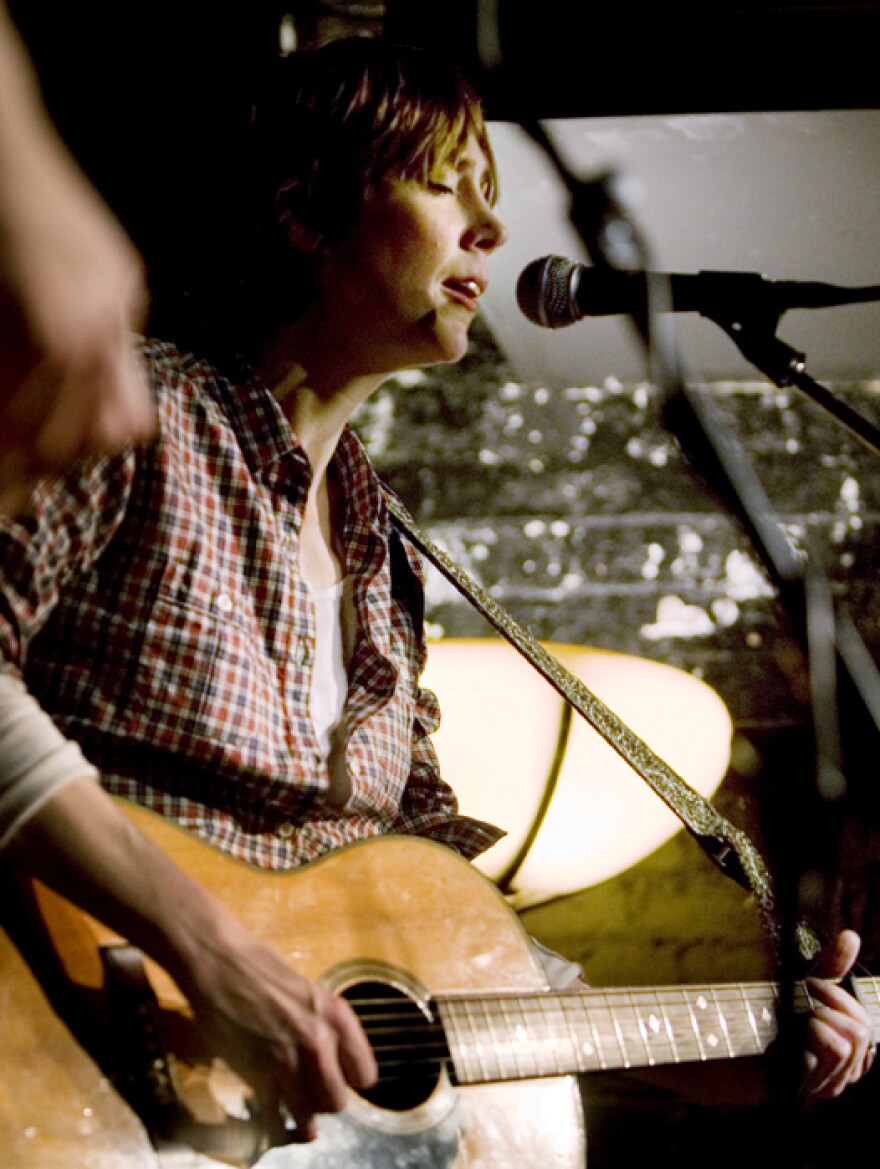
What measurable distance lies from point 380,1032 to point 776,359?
90 cm

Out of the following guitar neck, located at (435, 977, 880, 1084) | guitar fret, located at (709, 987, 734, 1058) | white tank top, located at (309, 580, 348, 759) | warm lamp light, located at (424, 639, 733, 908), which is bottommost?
warm lamp light, located at (424, 639, 733, 908)

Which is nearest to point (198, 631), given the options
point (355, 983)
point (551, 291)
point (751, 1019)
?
point (355, 983)

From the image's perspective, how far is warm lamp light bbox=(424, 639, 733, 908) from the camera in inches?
80.7

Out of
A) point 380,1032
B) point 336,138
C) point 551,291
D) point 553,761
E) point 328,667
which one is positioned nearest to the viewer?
point 380,1032

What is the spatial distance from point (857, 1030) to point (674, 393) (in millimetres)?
1103

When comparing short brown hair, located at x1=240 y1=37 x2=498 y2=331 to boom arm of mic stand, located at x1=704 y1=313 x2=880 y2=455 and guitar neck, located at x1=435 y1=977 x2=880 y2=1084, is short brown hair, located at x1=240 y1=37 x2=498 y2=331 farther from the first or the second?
guitar neck, located at x1=435 y1=977 x2=880 y2=1084

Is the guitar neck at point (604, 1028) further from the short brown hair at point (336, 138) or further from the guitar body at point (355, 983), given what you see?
the short brown hair at point (336, 138)

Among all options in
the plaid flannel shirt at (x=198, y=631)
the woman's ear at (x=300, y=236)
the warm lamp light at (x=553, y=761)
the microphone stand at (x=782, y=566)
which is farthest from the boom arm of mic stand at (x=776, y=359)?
the warm lamp light at (x=553, y=761)

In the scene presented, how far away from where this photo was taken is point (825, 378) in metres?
2.95

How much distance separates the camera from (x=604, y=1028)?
4.32 feet

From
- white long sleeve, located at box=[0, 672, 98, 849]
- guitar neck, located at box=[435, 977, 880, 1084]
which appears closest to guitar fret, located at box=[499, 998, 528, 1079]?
guitar neck, located at box=[435, 977, 880, 1084]

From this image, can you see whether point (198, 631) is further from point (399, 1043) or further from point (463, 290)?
point (463, 290)

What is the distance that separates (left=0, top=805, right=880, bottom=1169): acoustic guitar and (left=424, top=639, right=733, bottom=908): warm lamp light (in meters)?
0.60

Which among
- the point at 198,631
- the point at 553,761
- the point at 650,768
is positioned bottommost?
the point at 553,761
